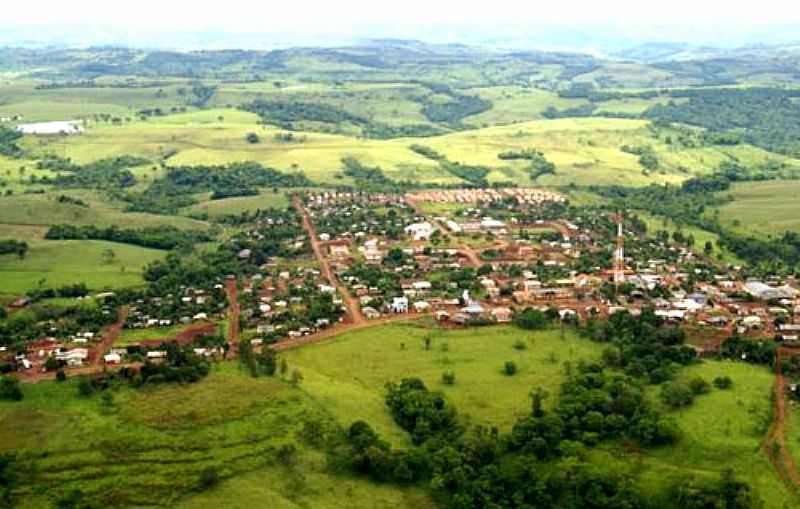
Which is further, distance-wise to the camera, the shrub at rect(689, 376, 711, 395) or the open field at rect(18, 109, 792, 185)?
the open field at rect(18, 109, 792, 185)

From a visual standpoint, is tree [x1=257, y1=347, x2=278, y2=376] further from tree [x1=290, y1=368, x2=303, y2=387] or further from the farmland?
tree [x1=290, y1=368, x2=303, y2=387]

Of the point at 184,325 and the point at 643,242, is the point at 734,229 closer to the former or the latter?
the point at 643,242

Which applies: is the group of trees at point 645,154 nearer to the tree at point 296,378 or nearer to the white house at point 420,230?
the white house at point 420,230

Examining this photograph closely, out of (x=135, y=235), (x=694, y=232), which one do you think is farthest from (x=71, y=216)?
(x=694, y=232)

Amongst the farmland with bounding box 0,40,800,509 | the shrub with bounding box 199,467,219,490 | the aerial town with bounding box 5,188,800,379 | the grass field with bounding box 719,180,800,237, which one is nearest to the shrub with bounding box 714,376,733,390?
the farmland with bounding box 0,40,800,509

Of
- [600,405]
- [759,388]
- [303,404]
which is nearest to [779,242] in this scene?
[759,388]

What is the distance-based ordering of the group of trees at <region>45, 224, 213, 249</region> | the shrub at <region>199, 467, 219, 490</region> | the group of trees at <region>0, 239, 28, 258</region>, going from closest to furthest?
the shrub at <region>199, 467, 219, 490</region>, the group of trees at <region>0, 239, 28, 258</region>, the group of trees at <region>45, 224, 213, 249</region>
